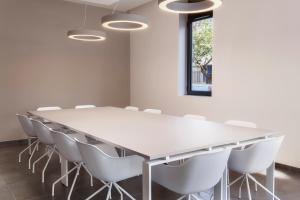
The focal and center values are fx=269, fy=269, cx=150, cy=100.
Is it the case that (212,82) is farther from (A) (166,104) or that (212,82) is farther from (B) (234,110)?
(A) (166,104)

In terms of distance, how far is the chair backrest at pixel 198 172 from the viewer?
6.25 feet

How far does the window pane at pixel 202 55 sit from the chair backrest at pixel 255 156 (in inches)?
108

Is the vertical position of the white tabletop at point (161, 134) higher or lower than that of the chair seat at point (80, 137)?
higher

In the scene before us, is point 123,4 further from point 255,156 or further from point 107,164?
point 255,156

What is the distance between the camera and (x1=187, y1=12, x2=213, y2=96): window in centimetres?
509

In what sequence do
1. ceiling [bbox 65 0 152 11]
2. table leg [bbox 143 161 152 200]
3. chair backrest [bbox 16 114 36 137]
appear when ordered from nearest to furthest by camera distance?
table leg [bbox 143 161 152 200]
chair backrest [bbox 16 114 36 137]
ceiling [bbox 65 0 152 11]

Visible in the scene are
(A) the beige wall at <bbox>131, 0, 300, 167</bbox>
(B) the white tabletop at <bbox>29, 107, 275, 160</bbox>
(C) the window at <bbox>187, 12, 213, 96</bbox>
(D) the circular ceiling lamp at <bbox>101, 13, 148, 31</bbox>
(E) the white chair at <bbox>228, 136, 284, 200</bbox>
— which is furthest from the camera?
(C) the window at <bbox>187, 12, 213, 96</bbox>

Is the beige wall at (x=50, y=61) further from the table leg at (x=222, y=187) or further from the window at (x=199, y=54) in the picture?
the table leg at (x=222, y=187)

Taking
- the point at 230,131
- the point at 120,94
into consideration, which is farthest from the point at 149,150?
the point at 120,94

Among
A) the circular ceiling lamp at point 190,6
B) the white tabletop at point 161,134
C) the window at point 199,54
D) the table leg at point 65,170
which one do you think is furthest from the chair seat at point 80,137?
the window at point 199,54

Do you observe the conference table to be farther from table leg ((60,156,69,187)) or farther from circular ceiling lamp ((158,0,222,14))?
circular ceiling lamp ((158,0,222,14))

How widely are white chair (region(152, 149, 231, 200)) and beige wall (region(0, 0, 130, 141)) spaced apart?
4.44 m

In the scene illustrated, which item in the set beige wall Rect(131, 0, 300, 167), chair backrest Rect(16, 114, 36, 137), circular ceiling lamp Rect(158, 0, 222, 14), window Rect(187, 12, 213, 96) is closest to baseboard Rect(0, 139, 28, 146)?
chair backrest Rect(16, 114, 36, 137)

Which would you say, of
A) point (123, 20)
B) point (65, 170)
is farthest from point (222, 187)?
point (123, 20)
